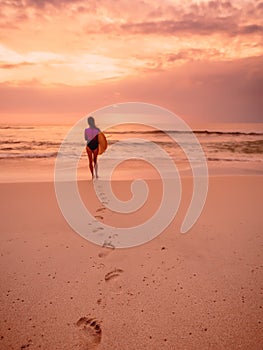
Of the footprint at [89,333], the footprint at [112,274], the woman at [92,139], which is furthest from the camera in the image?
the woman at [92,139]

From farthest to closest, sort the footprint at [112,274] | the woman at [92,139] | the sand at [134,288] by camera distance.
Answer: the woman at [92,139] < the footprint at [112,274] < the sand at [134,288]

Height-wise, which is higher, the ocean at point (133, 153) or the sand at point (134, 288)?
the ocean at point (133, 153)

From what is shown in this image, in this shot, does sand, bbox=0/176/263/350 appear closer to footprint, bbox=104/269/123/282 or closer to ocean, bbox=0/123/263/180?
footprint, bbox=104/269/123/282

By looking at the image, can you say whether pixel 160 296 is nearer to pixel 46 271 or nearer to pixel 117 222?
pixel 46 271

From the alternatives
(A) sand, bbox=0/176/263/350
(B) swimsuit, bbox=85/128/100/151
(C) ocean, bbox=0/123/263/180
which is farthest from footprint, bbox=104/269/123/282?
(C) ocean, bbox=0/123/263/180

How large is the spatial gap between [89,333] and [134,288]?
0.77 metres

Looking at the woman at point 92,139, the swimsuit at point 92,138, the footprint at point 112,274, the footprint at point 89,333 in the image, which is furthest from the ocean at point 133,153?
the footprint at point 89,333

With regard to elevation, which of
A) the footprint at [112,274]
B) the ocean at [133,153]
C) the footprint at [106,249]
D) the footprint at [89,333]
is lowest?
the footprint at [89,333]

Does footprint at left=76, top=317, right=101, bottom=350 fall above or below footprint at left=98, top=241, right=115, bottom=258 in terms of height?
below

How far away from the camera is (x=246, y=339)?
247cm

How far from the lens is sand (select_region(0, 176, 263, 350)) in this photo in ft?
8.18

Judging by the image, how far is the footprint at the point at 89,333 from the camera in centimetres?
239

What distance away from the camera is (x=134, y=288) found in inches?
124

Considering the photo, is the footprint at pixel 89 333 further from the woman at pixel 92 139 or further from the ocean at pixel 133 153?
the ocean at pixel 133 153
